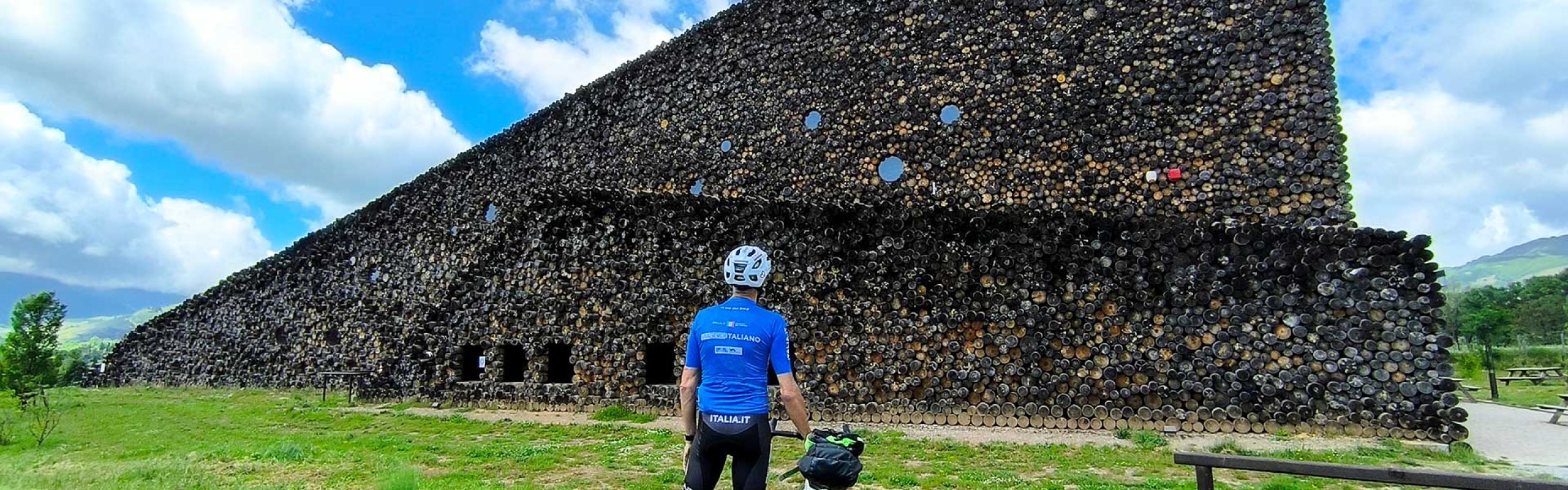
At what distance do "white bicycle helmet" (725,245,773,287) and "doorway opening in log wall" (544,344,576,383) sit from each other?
10.3 meters

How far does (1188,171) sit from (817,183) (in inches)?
247

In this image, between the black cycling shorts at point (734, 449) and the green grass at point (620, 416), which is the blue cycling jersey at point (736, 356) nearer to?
the black cycling shorts at point (734, 449)

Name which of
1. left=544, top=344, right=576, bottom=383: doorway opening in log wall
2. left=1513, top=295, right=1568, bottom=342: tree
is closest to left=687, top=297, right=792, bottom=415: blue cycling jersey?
left=544, top=344, right=576, bottom=383: doorway opening in log wall

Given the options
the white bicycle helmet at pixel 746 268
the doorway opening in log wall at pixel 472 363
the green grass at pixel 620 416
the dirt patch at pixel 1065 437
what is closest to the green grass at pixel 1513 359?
the dirt patch at pixel 1065 437

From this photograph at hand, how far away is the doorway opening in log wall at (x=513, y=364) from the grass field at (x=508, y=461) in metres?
2.60

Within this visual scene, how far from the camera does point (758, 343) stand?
3225 millimetres

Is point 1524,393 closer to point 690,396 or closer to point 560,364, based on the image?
point 560,364

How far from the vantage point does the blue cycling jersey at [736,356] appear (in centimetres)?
319

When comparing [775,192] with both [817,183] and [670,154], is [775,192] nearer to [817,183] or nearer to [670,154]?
[817,183]

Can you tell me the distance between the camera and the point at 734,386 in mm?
3186

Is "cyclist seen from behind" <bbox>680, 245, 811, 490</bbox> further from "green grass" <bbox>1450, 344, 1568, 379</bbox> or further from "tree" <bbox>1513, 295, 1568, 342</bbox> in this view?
"tree" <bbox>1513, 295, 1568, 342</bbox>

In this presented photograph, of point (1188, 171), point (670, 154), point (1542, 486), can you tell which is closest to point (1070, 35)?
point (1188, 171)

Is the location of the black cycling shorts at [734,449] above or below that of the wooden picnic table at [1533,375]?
above

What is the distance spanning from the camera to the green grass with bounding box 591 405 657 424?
448 inches
